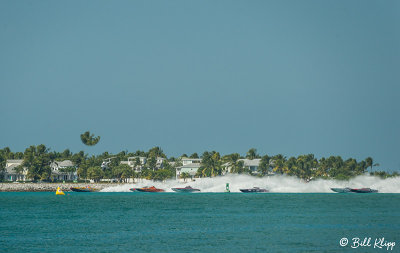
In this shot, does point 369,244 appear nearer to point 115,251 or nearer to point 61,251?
point 115,251

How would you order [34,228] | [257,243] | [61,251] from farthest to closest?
[34,228], [257,243], [61,251]

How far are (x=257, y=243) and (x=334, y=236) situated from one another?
362 inches

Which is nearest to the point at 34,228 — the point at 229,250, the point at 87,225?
the point at 87,225

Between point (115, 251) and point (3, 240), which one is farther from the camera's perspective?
point (3, 240)

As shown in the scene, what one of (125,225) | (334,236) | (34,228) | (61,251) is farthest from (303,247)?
(34,228)

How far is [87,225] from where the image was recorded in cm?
7062

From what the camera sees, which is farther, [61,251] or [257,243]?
[257,243]

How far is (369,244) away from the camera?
52156mm

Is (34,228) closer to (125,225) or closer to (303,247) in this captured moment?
(125,225)

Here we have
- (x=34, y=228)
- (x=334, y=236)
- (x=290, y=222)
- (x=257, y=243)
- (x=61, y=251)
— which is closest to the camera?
(x=61, y=251)

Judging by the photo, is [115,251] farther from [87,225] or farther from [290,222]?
[290,222]

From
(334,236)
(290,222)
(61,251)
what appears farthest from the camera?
(290,222)

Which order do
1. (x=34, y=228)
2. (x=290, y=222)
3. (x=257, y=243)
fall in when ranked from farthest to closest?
(x=290, y=222)
(x=34, y=228)
(x=257, y=243)

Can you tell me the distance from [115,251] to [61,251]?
451 centimetres
